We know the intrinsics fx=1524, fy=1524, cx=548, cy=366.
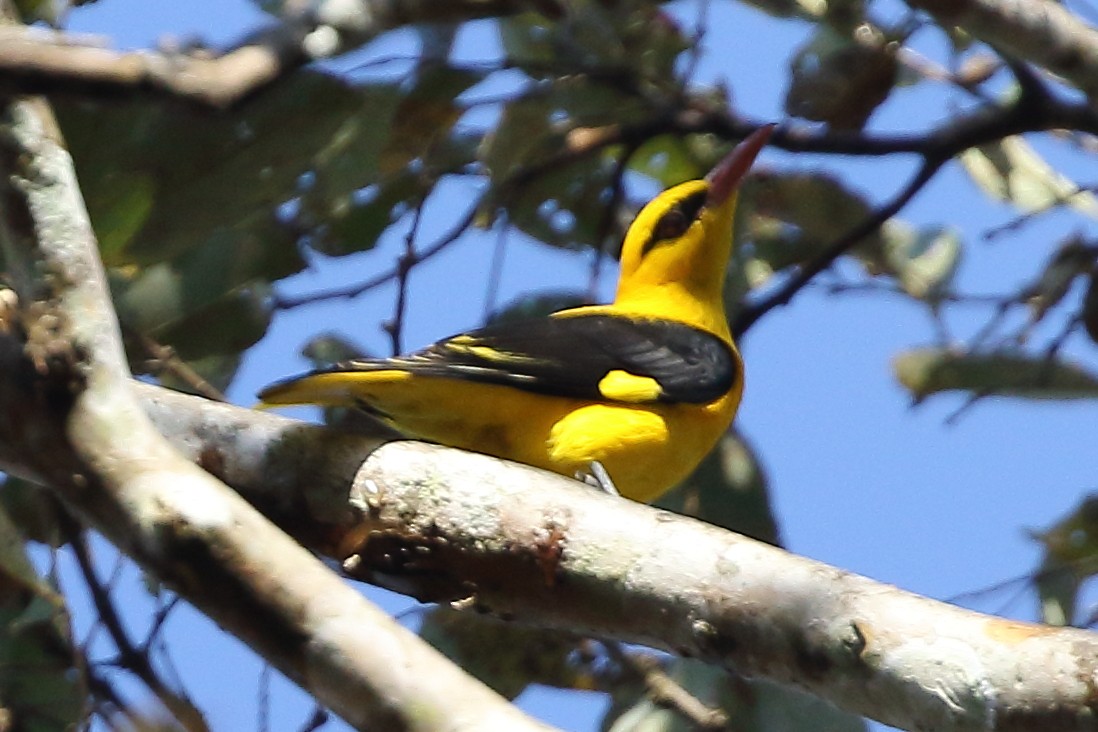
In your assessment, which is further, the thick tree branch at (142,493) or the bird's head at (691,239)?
the bird's head at (691,239)

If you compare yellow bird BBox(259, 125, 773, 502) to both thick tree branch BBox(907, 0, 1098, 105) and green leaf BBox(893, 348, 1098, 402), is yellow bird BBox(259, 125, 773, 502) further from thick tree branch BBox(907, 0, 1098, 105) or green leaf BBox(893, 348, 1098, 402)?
thick tree branch BBox(907, 0, 1098, 105)

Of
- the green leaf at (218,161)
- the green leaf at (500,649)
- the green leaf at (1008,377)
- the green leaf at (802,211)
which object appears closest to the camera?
the green leaf at (218,161)

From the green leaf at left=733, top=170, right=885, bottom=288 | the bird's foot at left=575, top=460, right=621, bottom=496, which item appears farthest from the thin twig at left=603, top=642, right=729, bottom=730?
the green leaf at left=733, top=170, right=885, bottom=288

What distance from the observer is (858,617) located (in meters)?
1.99

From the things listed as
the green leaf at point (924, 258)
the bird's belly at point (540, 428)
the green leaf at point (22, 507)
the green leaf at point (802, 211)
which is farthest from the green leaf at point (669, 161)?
the green leaf at point (22, 507)

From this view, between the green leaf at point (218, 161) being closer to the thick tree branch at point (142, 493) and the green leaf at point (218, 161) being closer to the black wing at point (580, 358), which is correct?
the black wing at point (580, 358)

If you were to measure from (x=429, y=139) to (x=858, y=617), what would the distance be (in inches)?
102

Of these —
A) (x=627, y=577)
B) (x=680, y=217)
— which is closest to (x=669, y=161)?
(x=680, y=217)

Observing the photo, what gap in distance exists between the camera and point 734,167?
4496 mm

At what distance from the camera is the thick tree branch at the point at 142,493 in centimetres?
154

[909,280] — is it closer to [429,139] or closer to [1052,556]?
[1052,556]

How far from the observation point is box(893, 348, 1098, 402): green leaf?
13.9ft

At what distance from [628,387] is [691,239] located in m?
1.11

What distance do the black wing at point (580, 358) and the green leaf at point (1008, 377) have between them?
0.66 m
